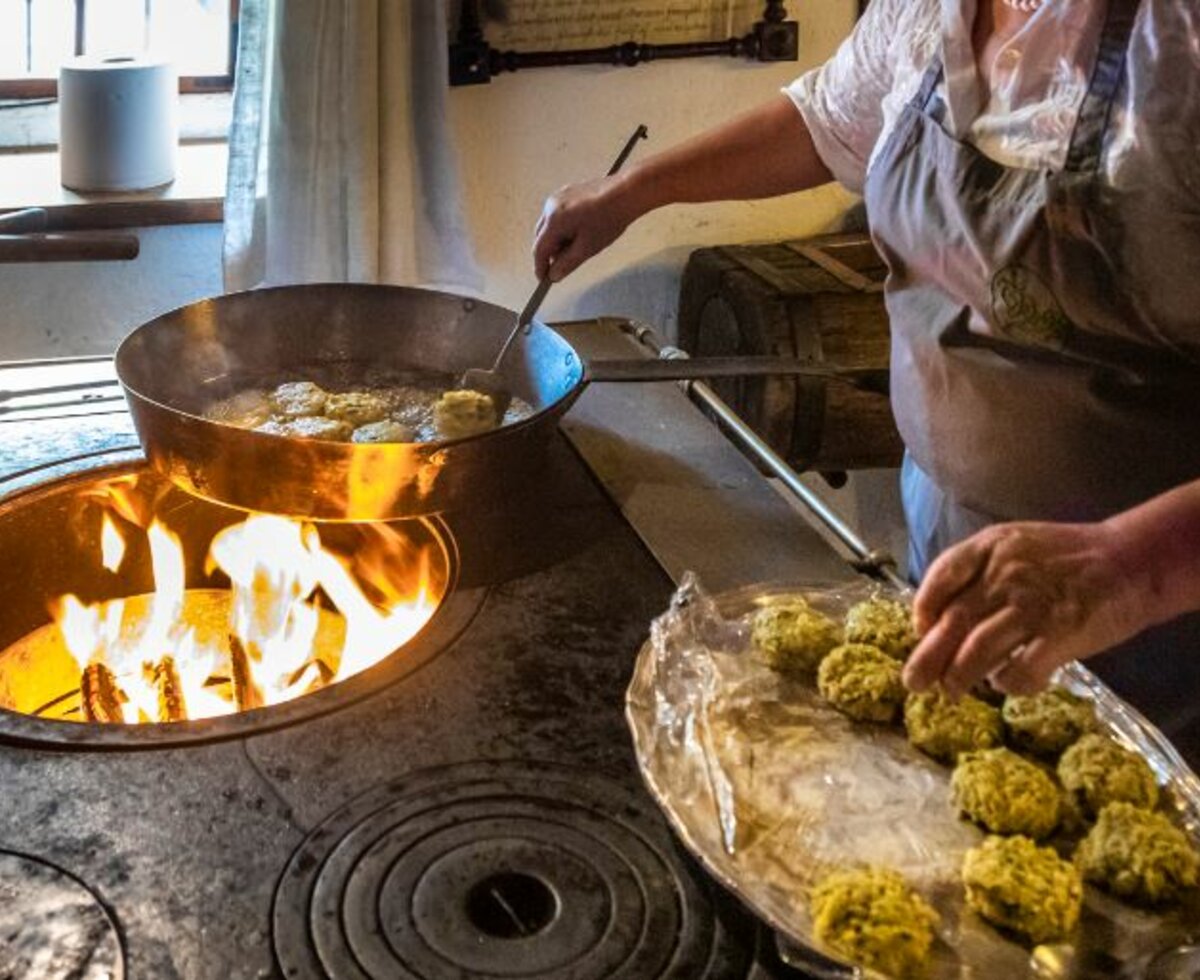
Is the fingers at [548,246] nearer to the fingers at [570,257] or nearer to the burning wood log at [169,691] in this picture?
the fingers at [570,257]

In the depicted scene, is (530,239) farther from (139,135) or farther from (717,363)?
(717,363)

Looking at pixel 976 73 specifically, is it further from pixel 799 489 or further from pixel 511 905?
pixel 511 905

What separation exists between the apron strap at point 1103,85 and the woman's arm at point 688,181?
1.80ft

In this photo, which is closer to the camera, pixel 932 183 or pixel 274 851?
pixel 274 851

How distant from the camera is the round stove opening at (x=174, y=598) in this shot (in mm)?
1646

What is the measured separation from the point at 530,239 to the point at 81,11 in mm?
1132

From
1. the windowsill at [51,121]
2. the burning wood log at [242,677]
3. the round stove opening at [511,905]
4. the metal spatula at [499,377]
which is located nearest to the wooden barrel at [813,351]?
the metal spatula at [499,377]

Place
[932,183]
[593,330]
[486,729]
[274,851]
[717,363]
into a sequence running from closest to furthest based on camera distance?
1. [274,851]
2. [486,729]
3. [932,183]
4. [717,363]
5. [593,330]

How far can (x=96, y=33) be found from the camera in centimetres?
313

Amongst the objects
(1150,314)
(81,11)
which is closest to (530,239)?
(81,11)

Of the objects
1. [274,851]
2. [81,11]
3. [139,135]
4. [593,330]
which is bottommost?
[274,851]

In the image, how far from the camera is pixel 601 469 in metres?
1.81

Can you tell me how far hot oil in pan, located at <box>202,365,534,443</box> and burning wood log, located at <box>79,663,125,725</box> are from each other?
35cm

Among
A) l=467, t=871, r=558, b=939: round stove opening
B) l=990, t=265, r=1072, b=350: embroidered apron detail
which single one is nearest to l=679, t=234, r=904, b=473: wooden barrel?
l=990, t=265, r=1072, b=350: embroidered apron detail
